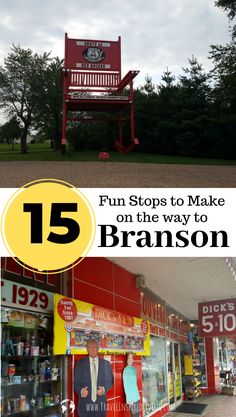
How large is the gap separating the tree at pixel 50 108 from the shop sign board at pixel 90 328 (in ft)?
32.5

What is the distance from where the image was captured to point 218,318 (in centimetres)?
696

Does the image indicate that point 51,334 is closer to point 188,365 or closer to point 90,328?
point 90,328

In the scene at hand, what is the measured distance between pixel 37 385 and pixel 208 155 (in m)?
12.1

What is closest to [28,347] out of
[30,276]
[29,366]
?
[29,366]

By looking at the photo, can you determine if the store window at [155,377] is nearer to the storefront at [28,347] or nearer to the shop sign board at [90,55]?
the storefront at [28,347]

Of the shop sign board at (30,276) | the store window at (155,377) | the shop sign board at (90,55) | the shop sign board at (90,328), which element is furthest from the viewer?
the shop sign board at (90,55)

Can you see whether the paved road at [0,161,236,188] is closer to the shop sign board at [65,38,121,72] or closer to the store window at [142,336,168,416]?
the store window at [142,336,168,416]

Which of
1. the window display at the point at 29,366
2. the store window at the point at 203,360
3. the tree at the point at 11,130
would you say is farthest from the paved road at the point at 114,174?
the store window at the point at 203,360

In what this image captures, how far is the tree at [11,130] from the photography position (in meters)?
15.3

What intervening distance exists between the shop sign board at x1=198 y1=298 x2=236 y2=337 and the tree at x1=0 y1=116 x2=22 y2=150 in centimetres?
1025

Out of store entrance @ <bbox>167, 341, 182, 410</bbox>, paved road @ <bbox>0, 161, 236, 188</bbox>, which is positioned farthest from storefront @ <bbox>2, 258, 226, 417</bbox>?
store entrance @ <bbox>167, 341, 182, 410</bbox>

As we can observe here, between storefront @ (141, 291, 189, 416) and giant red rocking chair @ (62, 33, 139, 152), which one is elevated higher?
giant red rocking chair @ (62, 33, 139, 152)

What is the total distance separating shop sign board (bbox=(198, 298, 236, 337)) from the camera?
678cm

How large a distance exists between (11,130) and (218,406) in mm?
10608
